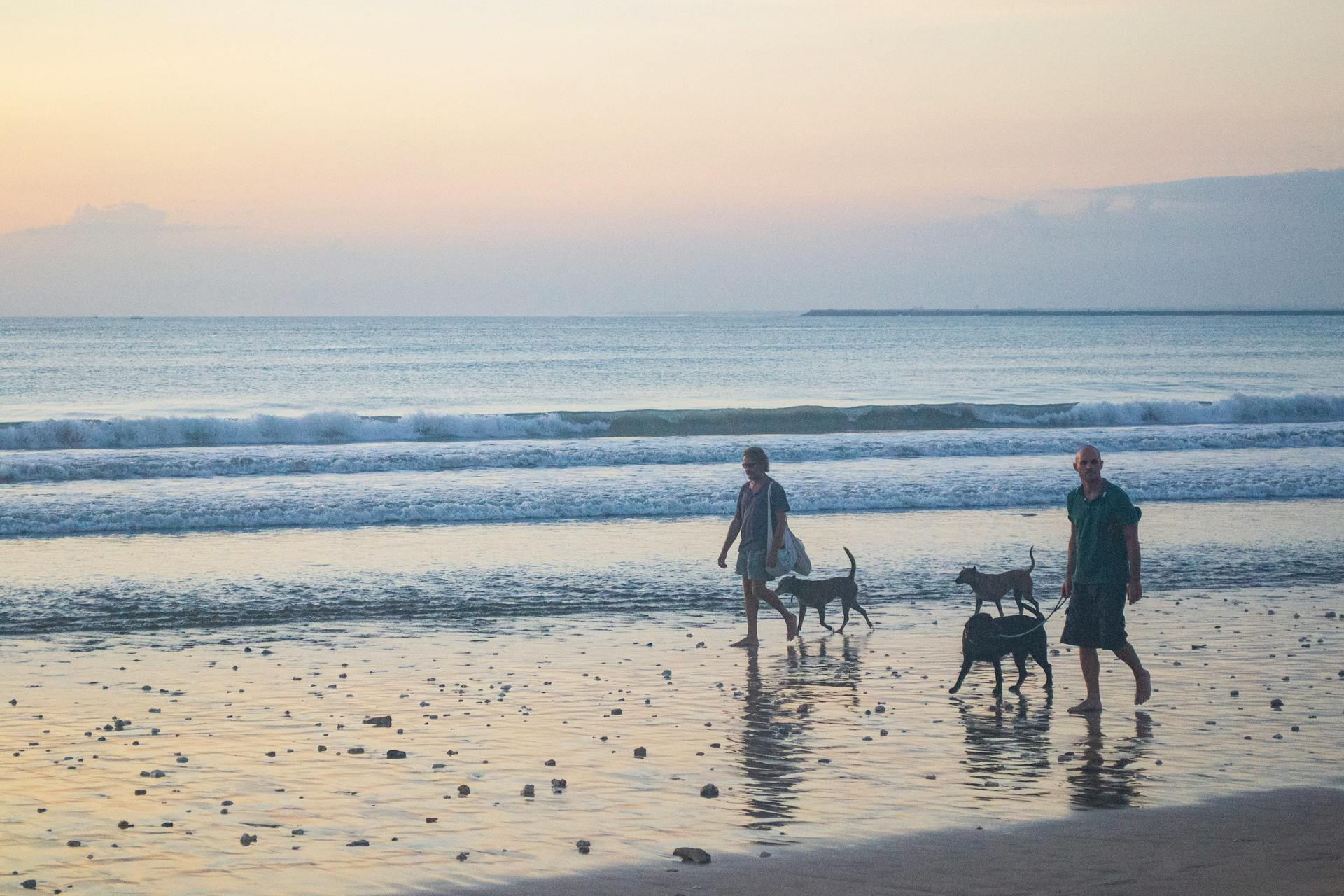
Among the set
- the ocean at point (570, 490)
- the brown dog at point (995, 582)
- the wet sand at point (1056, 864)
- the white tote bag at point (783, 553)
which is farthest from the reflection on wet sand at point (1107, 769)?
the ocean at point (570, 490)

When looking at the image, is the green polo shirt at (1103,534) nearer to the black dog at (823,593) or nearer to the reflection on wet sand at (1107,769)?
the reflection on wet sand at (1107,769)

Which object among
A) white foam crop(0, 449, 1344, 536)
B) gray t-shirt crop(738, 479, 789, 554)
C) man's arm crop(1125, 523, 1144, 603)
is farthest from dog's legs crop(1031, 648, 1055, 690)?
white foam crop(0, 449, 1344, 536)

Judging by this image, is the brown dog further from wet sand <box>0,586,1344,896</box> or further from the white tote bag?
the white tote bag

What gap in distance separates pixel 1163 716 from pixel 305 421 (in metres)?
28.7

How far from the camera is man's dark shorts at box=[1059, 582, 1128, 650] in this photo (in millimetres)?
8320

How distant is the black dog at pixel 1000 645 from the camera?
889 centimetres

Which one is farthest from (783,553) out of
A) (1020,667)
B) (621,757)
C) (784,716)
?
(621,757)

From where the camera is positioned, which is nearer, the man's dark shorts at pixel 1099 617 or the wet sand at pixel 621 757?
the wet sand at pixel 621 757

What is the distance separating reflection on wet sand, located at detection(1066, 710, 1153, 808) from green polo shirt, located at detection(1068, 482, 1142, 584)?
3.07 feet

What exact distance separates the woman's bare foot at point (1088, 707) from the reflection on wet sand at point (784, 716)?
1.46 m

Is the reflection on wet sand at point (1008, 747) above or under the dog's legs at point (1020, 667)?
under

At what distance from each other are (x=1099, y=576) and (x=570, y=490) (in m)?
13.3

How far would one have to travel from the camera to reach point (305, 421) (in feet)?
111

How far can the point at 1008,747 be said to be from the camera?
7543 millimetres
